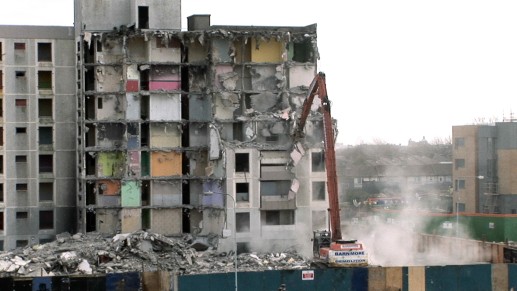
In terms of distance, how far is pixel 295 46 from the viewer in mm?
64688

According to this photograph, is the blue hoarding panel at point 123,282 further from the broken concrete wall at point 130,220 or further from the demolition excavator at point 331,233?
the broken concrete wall at point 130,220

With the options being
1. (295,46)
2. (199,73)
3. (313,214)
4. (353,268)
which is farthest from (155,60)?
(353,268)

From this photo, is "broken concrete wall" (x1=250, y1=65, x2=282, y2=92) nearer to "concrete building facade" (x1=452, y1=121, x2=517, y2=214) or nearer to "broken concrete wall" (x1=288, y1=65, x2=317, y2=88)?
"broken concrete wall" (x1=288, y1=65, x2=317, y2=88)

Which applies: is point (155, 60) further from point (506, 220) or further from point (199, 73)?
point (506, 220)

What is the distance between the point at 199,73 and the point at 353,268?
2203cm

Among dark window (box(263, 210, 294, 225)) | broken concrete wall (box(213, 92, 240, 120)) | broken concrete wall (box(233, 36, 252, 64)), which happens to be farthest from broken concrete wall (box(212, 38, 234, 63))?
dark window (box(263, 210, 294, 225))

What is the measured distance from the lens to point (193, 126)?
64.6 m

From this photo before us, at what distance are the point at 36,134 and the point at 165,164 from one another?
914cm

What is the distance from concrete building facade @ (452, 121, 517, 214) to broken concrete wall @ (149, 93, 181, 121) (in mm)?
35097

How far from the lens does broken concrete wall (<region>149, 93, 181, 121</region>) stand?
63.6 m

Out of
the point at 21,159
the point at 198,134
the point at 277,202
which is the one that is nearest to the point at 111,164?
the point at 198,134

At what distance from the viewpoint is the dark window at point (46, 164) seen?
6588 centimetres

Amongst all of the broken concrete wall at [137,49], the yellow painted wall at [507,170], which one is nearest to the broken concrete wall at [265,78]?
the broken concrete wall at [137,49]

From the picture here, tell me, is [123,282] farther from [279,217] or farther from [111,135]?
[111,135]
